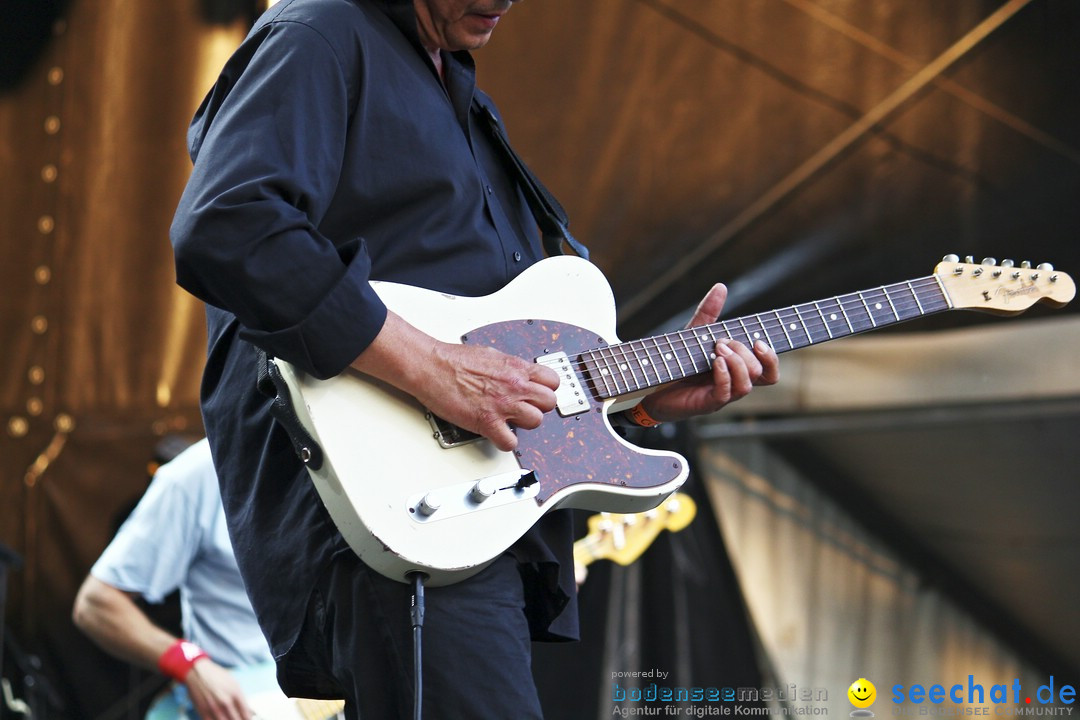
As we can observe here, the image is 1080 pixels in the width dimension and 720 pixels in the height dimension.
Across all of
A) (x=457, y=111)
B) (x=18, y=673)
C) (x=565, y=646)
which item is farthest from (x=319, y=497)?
(x=18, y=673)

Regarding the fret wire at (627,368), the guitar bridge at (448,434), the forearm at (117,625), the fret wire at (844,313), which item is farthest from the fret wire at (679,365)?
the forearm at (117,625)

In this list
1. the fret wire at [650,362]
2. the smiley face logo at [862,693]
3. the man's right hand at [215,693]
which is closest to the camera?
the fret wire at [650,362]

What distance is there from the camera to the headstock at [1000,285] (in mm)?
2299

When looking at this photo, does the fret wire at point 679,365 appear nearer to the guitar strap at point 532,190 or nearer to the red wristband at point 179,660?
the guitar strap at point 532,190

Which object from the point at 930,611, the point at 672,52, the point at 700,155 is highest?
the point at 672,52

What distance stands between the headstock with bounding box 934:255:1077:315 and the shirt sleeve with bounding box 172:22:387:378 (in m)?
1.35

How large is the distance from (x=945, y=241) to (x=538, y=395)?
7.73ft

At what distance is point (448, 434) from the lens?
1.62 m

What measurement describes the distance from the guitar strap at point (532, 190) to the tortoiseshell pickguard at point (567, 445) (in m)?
0.32

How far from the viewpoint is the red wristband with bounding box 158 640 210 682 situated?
3.32m

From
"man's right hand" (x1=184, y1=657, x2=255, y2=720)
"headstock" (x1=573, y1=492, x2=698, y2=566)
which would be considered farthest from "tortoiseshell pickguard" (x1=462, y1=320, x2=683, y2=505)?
"man's right hand" (x1=184, y1=657, x2=255, y2=720)

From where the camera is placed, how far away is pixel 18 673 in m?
3.91

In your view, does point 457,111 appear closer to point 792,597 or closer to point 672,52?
point 672,52

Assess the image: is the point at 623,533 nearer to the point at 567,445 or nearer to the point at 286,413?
the point at 567,445
